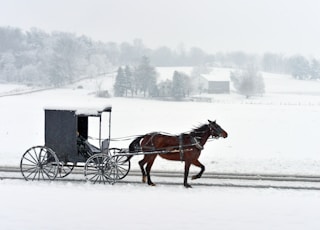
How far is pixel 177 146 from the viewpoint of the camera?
13.6m

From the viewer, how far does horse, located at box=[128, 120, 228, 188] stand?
13555mm

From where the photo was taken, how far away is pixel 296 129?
113 ft

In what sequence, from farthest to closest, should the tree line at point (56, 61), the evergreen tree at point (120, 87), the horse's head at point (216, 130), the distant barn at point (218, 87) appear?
the tree line at point (56, 61) < the distant barn at point (218, 87) < the evergreen tree at point (120, 87) < the horse's head at point (216, 130)

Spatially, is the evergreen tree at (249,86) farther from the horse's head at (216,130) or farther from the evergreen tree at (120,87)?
the horse's head at (216,130)

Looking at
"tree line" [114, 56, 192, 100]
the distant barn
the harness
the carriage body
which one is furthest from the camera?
the distant barn

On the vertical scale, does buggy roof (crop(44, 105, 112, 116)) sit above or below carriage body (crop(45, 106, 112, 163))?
above

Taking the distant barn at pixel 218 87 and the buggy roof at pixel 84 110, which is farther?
the distant barn at pixel 218 87

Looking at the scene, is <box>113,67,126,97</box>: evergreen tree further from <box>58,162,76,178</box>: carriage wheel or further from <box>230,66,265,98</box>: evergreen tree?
<box>58,162,76,178</box>: carriage wheel

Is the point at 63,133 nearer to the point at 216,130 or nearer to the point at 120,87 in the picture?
the point at 216,130

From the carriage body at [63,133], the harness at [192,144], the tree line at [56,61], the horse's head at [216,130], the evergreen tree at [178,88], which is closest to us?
the carriage body at [63,133]

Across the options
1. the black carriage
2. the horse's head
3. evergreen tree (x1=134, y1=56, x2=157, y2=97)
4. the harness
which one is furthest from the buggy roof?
evergreen tree (x1=134, y1=56, x2=157, y2=97)

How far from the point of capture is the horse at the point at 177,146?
44.5ft

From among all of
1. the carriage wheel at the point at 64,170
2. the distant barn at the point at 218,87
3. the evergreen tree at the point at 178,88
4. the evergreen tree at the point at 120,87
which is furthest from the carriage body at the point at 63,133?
the distant barn at the point at 218,87

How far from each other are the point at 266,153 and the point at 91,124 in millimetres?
15987
